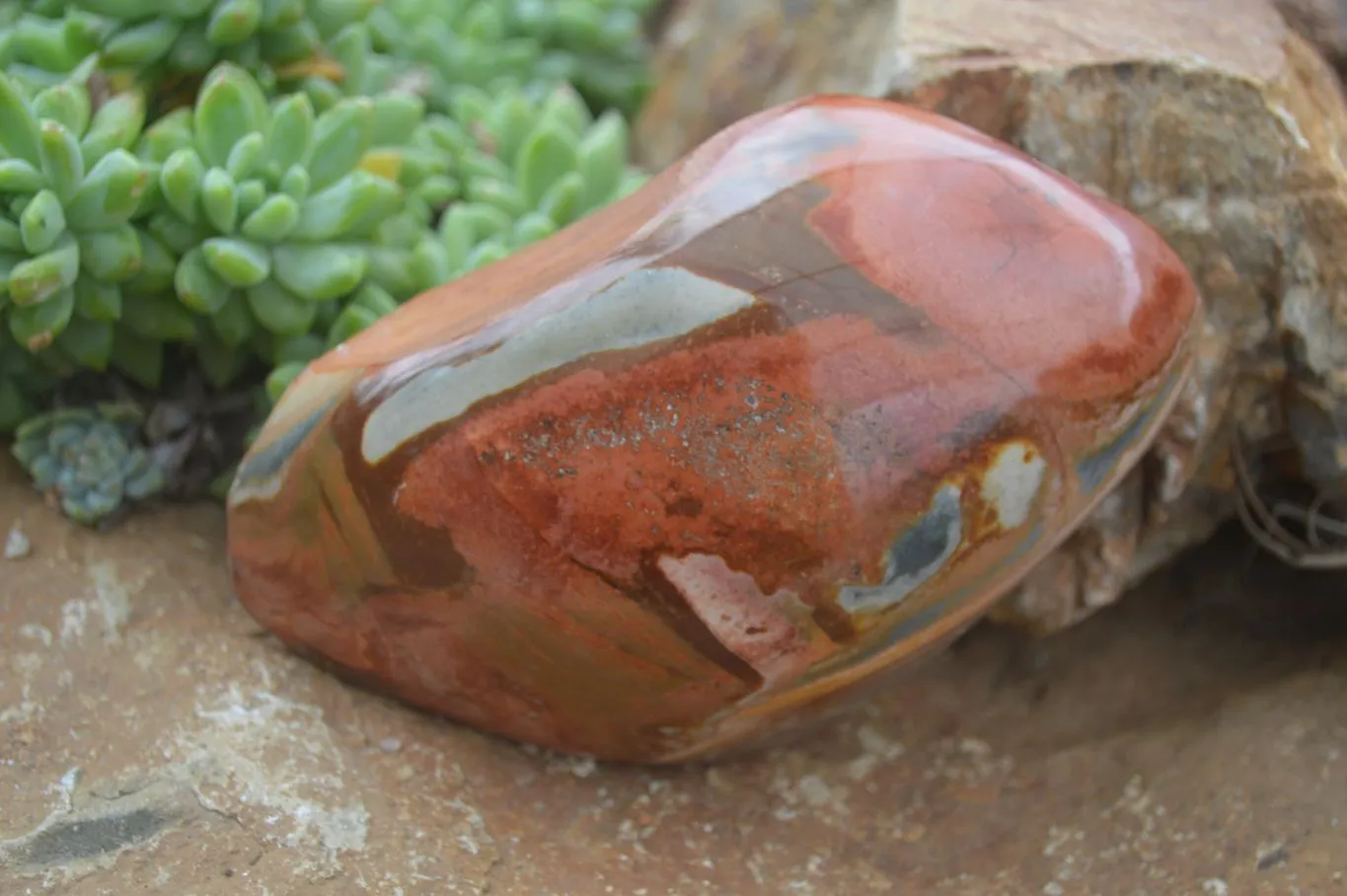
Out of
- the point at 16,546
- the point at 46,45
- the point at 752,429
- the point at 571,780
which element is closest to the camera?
the point at 752,429

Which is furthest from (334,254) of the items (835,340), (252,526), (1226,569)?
(1226,569)

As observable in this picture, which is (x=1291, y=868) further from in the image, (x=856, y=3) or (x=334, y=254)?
(x=856, y=3)

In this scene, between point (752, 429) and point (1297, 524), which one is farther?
point (1297, 524)

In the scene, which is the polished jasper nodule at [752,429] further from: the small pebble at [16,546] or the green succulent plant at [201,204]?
the small pebble at [16,546]

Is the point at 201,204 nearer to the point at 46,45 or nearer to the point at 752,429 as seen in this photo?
the point at 46,45

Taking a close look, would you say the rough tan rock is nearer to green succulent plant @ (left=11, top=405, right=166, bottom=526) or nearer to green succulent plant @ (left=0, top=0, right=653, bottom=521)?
green succulent plant @ (left=0, top=0, right=653, bottom=521)

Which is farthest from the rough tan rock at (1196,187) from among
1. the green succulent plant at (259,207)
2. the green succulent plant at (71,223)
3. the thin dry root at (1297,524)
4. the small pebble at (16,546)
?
the small pebble at (16,546)

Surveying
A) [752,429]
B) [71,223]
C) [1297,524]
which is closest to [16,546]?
[71,223]

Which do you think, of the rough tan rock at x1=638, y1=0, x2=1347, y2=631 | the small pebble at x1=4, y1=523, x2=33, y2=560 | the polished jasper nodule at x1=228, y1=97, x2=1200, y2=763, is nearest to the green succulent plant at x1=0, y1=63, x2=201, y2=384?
the small pebble at x1=4, y1=523, x2=33, y2=560
